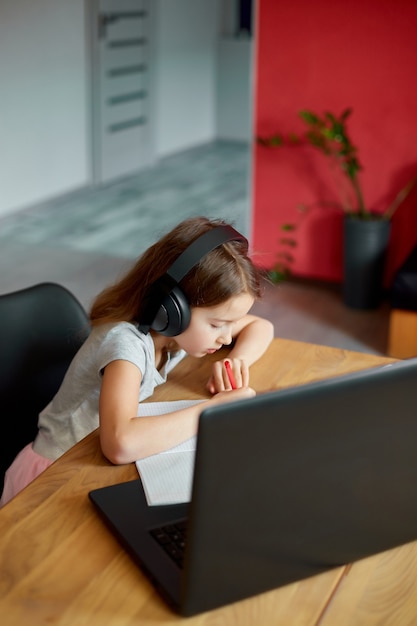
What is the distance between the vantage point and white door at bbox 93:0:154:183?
5809 millimetres

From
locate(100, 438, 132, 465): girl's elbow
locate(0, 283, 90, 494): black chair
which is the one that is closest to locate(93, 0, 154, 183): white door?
locate(0, 283, 90, 494): black chair

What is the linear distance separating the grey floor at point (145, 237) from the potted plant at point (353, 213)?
133 mm

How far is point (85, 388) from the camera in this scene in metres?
1.58

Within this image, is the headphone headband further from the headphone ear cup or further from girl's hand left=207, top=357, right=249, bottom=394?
girl's hand left=207, top=357, right=249, bottom=394

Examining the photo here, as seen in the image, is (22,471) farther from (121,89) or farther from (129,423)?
(121,89)

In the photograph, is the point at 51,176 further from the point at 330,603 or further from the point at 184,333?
the point at 330,603

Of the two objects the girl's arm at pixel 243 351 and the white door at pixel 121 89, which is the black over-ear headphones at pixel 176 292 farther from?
the white door at pixel 121 89

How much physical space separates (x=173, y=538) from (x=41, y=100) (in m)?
4.61

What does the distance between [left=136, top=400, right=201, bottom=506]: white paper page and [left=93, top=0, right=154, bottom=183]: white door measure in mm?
4733

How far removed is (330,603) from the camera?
1.01m

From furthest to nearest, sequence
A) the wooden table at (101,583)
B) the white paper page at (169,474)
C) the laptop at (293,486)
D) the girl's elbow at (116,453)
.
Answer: the girl's elbow at (116,453)
the white paper page at (169,474)
the wooden table at (101,583)
the laptop at (293,486)

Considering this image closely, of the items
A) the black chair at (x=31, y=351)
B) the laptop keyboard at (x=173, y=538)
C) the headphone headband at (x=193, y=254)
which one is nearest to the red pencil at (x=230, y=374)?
the headphone headband at (x=193, y=254)

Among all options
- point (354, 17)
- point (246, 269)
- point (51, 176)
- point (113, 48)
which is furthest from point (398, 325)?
point (113, 48)

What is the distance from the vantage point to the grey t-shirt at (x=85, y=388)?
1513 mm
